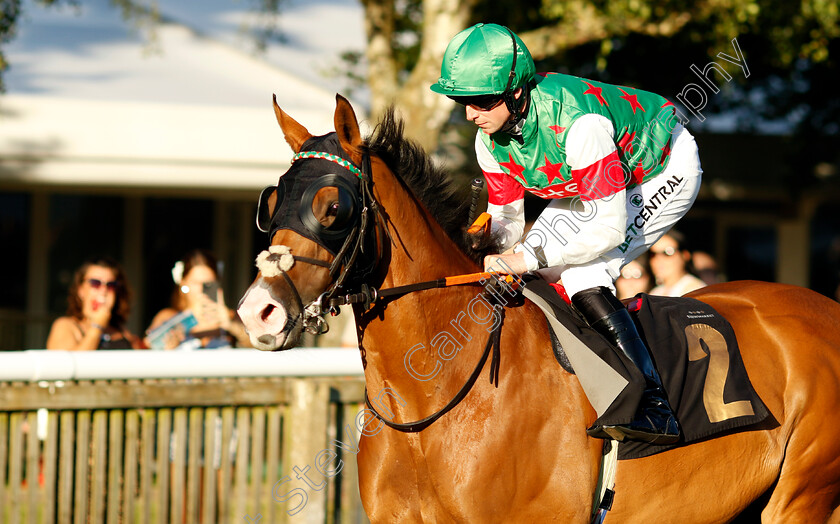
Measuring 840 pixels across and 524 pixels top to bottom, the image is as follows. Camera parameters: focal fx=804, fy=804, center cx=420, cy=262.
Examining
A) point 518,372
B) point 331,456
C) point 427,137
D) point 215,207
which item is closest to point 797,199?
point 427,137

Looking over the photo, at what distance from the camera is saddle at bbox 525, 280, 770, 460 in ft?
8.61

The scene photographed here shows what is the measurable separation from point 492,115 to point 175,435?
2.52 meters

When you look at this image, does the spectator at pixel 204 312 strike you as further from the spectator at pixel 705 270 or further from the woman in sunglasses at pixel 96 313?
the spectator at pixel 705 270

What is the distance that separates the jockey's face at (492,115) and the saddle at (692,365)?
540 millimetres

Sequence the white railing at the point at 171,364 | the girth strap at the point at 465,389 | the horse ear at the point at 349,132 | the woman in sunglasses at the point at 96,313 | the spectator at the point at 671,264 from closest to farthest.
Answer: the horse ear at the point at 349,132 < the girth strap at the point at 465,389 < the white railing at the point at 171,364 < the woman in sunglasses at the point at 96,313 < the spectator at the point at 671,264

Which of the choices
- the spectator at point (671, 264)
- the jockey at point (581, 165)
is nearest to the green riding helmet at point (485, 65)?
the jockey at point (581, 165)

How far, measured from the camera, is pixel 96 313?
4.90m

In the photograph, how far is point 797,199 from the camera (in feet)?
35.3

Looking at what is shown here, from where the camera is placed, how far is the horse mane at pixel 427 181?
8.59 feet

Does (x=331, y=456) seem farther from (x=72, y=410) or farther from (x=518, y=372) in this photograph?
(x=518, y=372)

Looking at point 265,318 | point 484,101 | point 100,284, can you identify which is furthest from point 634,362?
point 100,284

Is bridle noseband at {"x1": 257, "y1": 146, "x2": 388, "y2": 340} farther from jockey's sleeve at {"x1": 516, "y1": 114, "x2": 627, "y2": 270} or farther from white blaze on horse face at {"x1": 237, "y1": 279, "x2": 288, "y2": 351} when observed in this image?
jockey's sleeve at {"x1": 516, "y1": 114, "x2": 627, "y2": 270}

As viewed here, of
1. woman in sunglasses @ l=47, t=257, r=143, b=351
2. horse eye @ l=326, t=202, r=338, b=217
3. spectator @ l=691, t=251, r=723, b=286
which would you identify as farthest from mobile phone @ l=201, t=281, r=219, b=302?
spectator @ l=691, t=251, r=723, b=286

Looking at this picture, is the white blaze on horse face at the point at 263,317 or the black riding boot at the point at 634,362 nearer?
the white blaze on horse face at the point at 263,317
